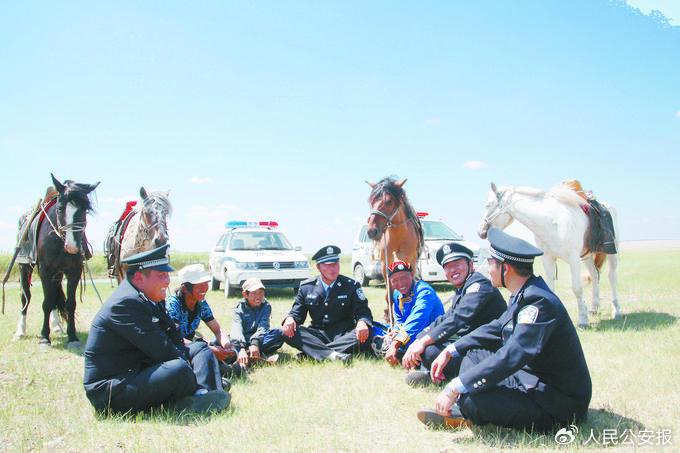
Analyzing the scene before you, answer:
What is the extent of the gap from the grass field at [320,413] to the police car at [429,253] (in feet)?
20.2

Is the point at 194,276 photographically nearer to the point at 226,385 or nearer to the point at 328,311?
the point at 226,385

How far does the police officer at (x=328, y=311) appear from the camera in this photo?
588 centimetres

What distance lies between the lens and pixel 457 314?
4340mm

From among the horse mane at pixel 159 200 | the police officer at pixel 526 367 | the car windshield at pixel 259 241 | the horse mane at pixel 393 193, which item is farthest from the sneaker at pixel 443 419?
the car windshield at pixel 259 241

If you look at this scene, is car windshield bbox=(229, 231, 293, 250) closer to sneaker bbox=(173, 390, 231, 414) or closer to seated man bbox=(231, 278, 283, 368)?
seated man bbox=(231, 278, 283, 368)

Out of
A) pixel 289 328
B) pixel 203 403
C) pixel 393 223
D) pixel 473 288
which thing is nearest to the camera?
pixel 203 403

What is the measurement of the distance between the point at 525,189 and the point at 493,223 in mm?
763

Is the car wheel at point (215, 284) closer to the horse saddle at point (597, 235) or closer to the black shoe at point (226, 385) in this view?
the black shoe at point (226, 385)

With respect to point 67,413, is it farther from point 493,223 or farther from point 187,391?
point 493,223

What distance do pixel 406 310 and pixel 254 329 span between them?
1926 millimetres

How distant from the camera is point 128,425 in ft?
12.0

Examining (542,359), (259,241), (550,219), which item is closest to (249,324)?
(542,359)

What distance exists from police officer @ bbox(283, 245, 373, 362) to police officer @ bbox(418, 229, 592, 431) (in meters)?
2.61

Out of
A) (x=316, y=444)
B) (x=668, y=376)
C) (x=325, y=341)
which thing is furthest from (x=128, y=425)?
(x=668, y=376)
